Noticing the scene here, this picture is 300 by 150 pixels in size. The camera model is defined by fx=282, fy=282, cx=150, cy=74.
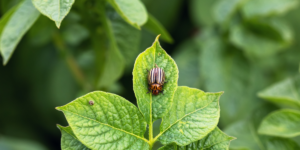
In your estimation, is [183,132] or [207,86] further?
[207,86]

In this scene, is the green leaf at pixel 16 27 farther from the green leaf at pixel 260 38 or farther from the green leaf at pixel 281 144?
the green leaf at pixel 260 38

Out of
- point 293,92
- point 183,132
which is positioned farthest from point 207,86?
point 183,132

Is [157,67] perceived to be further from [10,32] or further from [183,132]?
[10,32]

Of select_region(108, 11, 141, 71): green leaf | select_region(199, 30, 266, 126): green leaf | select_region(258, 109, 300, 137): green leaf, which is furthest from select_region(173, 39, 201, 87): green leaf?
select_region(258, 109, 300, 137): green leaf

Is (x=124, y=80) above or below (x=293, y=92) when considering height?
below

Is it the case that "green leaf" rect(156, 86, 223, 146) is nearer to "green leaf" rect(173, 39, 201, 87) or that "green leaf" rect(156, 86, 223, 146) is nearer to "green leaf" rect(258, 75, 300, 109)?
"green leaf" rect(258, 75, 300, 109)

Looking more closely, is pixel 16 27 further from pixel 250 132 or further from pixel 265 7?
pixel 265 7
